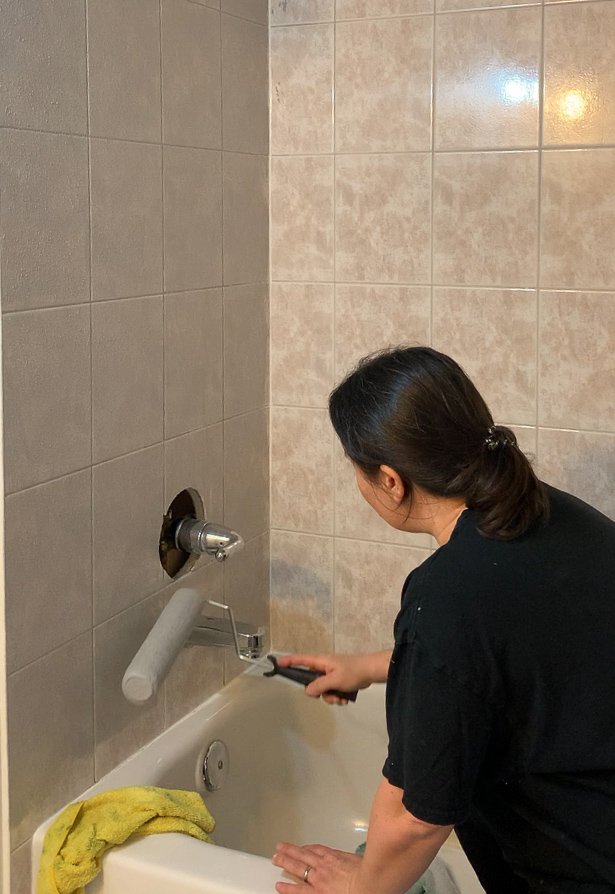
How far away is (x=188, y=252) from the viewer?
1954mm

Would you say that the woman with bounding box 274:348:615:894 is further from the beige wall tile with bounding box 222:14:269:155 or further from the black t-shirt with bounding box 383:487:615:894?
the beige wall tile with bounding box 222:14:269:155

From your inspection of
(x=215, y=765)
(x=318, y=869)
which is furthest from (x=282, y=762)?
(x=318, y=869)

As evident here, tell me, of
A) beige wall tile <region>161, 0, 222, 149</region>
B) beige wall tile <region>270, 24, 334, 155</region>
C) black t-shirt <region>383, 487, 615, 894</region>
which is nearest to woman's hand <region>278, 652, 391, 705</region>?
black t-shirt <region>383, 487, 615, 894</region>

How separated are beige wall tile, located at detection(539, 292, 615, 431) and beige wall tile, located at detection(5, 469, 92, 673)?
2.91 feet

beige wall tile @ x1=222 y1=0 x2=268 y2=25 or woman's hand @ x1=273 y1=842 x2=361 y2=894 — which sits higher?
beige wall tile @ x1=222 y1=0 x2=268 y2=25

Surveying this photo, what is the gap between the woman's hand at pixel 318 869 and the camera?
1.43 m

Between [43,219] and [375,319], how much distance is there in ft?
2.69

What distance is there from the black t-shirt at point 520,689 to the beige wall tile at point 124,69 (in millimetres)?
860

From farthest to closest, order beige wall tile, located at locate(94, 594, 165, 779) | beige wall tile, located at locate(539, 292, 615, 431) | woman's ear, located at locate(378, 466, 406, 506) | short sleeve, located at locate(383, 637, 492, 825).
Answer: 1. beige wall tile, located at locate(539, 292, 615, 431)
2. beige wall tile, located at locate(94, 594, 165, 779)
3. woman's ear, located at locate(378, 466, 406, 506)
4. short sleeve, located at locate(383, 637, 492, 825)

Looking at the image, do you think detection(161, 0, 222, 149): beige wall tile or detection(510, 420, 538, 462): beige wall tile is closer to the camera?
detection(161, 0, 222, 149): beige wall tile

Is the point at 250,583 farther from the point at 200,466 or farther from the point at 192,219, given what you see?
the point at 192,219

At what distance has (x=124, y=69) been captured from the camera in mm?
1729

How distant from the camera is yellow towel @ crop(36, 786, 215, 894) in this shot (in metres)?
1.59

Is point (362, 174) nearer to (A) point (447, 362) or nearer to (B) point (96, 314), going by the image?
(B) point (96, 314)
